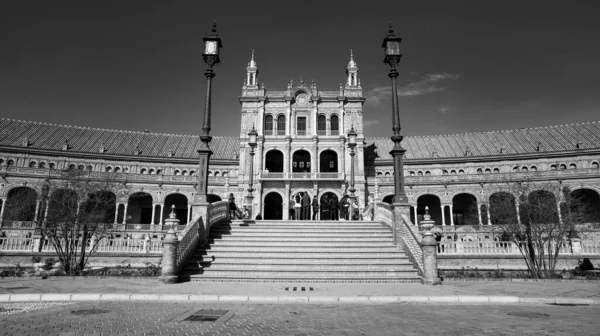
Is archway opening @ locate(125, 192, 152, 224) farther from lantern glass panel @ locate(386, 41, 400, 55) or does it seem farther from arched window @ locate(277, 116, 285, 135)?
lantern glass panel @ locate(386, 41, 400, 55)

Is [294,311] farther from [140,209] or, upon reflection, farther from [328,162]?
[140,209]

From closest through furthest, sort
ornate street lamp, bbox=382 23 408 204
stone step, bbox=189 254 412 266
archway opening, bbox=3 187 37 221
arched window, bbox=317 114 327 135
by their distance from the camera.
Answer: stone step, bbox=189 254 412 266 < ornate street lamp, bbox=382 23 408 204 < archway opening, bbox=3 187 37 221 < arched window, bbox=317 114 327 135

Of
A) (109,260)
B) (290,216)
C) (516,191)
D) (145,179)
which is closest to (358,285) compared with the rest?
(109,260)

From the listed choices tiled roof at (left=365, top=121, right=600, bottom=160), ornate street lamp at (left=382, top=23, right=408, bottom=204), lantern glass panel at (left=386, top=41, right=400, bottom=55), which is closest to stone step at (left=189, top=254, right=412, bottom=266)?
ornate street lamp at (left=382, top=23, right=408, bottom=204)

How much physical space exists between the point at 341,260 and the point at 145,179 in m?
40.1

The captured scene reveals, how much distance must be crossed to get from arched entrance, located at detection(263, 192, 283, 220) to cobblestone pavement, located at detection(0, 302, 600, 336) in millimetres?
37139

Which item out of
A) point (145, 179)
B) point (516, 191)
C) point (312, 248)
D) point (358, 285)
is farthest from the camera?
point (145, 179)

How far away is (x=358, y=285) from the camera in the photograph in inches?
423

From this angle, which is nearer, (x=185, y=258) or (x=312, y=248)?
(x=185, y=258)

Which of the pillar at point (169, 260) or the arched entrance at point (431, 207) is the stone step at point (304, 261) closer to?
the pillar at point (169, 260)

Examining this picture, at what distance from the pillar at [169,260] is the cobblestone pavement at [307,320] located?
2.79 m

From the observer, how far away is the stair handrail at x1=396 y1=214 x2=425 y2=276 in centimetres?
1204

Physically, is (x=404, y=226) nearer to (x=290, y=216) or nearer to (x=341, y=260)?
(x=341, y=260)

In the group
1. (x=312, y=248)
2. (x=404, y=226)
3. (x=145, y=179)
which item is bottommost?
(x=312, y=248)
